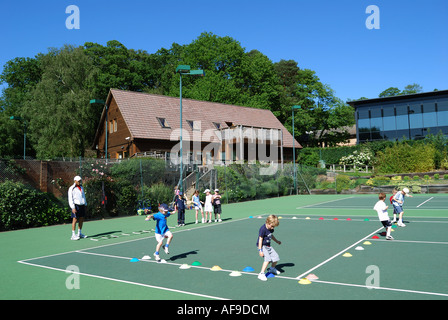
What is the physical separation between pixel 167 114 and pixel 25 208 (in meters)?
24.4

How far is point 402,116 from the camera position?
168 ft

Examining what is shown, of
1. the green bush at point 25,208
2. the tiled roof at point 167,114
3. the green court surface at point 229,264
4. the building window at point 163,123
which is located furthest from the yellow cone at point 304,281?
the building window at point 163,123

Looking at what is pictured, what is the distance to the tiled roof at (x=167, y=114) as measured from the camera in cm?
3609

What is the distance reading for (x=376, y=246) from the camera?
981cm

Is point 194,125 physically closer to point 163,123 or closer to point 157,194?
point 163,123

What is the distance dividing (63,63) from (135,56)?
51.1 ft

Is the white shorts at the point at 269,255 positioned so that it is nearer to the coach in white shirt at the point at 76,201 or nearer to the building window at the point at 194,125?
the coach in white shirt at the point at 76,201

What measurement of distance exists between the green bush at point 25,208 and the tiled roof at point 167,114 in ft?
59.2

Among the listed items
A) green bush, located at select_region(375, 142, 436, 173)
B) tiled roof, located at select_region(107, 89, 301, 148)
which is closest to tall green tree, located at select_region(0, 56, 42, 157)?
tiled roof, located at select_region(107, 89, 301, 148)

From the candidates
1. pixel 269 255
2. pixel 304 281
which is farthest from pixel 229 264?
pixel 304 281

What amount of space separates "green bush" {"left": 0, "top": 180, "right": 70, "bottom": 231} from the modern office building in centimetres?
4563

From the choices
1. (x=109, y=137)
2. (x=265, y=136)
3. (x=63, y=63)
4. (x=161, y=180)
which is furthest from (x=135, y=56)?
(x=161, y=180)

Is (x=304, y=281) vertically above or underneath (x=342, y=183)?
underneath
